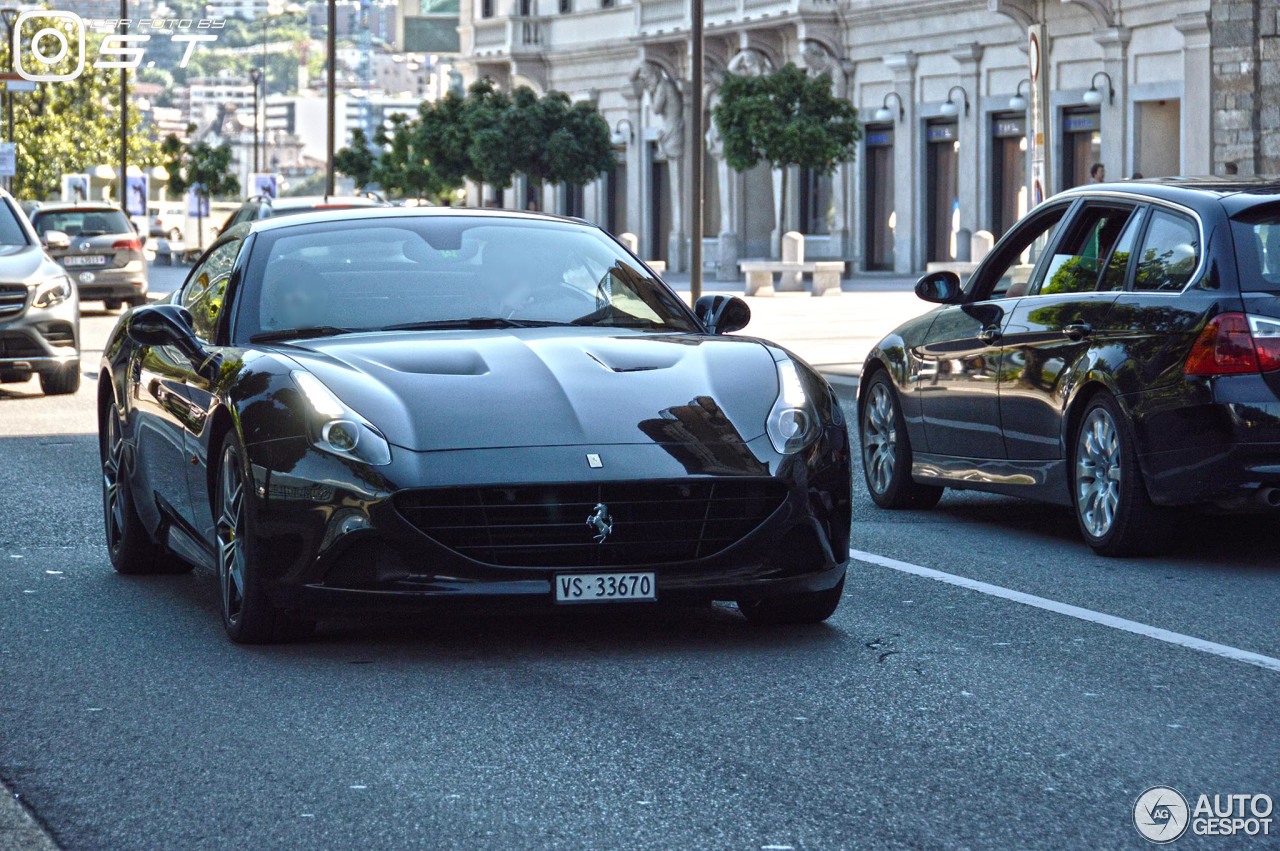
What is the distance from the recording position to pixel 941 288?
35.0 feet

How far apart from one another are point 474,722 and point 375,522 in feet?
2.88

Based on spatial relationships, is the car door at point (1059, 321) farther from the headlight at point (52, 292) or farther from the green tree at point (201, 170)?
the green tree at point (201, 170)

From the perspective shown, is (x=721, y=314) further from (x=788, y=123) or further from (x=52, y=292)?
(x=788, y=123)

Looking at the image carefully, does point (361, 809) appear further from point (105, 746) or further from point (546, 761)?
point (105, 746)

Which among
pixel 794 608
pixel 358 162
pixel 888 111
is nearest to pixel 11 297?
pixel 794 608

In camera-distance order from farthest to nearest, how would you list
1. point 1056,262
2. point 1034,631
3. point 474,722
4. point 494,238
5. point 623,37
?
point 623,37
point 1056,262
point 494,238
point 1034,631
point 474,722

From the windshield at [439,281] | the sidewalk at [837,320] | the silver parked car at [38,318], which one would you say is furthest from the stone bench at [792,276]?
the windshield at [439,281]

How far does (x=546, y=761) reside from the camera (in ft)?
18.3

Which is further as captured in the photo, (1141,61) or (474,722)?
(1141,61)

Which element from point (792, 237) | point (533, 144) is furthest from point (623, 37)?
point (792, 237)

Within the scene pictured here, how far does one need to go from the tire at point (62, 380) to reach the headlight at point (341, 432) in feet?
42.2

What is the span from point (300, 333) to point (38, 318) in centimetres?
1157

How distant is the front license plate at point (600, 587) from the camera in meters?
6.80

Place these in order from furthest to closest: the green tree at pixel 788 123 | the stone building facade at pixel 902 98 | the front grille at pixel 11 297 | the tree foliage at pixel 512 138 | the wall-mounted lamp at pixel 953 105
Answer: the tree foliage at pixel 512 138 < the wall-mounted lamp at pixel 953 105 < the green tree at pixel 788 123 < the stone building facade at pixel 902 98 < the front grille at pixel 11 297
